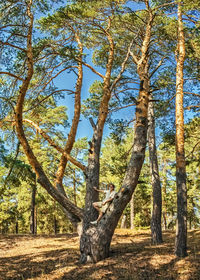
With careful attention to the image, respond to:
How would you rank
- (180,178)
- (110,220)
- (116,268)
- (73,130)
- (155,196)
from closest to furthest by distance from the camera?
(116,268), (110,220), (180,178), (73,130), (155,196)

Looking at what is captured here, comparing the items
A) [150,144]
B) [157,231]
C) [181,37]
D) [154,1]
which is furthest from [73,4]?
[157,231]

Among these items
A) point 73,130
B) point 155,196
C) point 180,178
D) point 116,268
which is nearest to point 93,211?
point 116,268

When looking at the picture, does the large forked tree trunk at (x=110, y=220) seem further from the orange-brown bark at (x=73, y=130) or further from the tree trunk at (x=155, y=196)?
the tree trunk at (x=155, y=196)

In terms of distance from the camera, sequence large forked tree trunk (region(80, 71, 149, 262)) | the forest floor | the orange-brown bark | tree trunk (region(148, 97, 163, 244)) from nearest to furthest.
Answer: the forest floor
large forked tree trunk (region(80, 71, 149, 262))
the orange-brown bark
tree trunk (region(148, 97, 163, 244))

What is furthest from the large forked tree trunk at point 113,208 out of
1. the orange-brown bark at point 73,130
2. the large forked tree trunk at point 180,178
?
the orange-brown bark at point 73,130

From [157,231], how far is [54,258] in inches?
185

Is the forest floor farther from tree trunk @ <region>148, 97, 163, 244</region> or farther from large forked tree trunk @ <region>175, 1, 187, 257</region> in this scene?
tree trunk @ <region>148, 97, 163, 244</region>

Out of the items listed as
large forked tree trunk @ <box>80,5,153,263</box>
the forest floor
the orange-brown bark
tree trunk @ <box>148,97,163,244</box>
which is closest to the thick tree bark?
large forked tree trunk @ <box>80,5,153,263</box>

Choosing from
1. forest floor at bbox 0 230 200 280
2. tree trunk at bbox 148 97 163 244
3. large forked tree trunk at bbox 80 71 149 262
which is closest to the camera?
forest floor at bbox 0 230 200 280

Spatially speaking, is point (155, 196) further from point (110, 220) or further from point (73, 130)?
point (73, 130)

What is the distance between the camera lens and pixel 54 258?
7117 mm

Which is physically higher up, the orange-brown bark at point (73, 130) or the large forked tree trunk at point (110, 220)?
the orange-brown bark at point (73, 130)

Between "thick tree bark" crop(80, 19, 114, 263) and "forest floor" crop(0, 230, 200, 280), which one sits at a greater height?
"thick tree bark" crop(80, 19, 114, 263)

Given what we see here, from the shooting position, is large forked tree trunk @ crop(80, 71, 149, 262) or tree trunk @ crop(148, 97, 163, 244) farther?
tree trunk @ crop(148, 97, 163, 244)
